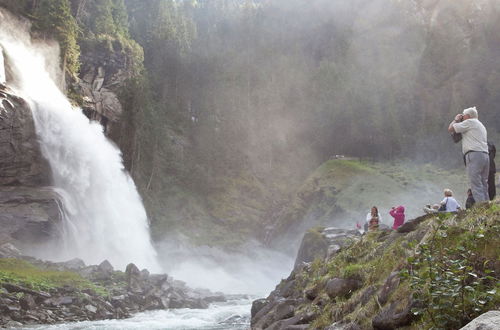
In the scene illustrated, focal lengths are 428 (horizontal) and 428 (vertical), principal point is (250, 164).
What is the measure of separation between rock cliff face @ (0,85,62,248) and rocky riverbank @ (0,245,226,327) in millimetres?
3470

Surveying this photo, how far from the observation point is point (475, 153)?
9.67 metres

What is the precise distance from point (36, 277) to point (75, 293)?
7.22 ft

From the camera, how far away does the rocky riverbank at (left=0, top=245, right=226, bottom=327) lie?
18.1 meters

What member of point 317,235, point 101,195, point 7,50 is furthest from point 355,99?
point 7,50

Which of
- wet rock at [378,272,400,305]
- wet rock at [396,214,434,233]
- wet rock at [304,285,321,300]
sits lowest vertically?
wet rock at [378,272,400,305]

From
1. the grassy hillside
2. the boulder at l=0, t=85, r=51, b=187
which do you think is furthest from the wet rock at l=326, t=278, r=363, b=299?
the grassy hillside

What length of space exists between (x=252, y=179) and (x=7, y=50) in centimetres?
3641

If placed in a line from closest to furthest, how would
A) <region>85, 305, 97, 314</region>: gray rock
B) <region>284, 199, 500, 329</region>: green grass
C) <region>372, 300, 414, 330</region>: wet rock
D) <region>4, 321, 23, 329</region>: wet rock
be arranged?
<region>284, 199, 500, 329</region>: green grass
<region>372, 300, 414, 330</region>: wet rock
<region>4, 321, 23, 329</region>: wet rock
<region>85, 305, 97, 314</region>: gray rock

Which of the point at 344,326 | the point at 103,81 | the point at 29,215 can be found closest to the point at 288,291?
the point at 344,326

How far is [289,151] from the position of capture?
70125 mm

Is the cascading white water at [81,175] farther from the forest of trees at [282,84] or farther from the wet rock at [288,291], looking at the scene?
the wet rock at [288,291]

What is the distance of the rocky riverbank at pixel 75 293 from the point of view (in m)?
18.1

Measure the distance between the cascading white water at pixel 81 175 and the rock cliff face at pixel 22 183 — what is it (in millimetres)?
967

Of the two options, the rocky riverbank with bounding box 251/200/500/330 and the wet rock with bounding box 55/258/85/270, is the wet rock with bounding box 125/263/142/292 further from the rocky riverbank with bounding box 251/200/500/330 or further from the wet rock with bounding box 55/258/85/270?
the rocky riverbank with bounding box 251/200/500/330
